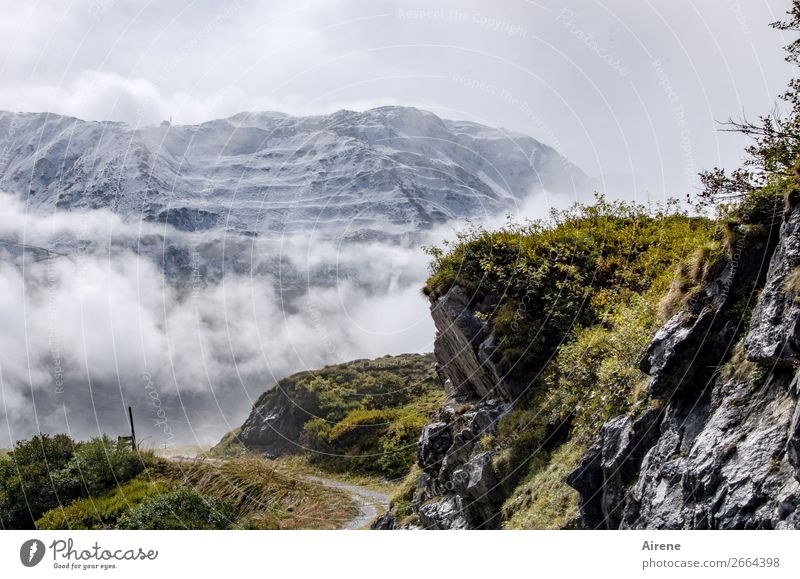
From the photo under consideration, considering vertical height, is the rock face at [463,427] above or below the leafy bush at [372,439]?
above

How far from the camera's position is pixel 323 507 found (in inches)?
1019

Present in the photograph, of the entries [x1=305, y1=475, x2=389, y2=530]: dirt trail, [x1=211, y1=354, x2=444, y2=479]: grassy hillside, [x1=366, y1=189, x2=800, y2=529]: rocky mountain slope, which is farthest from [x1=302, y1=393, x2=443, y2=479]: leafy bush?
[x1=366, y1=189, x2=800, y2=529]: rocky mountain slope

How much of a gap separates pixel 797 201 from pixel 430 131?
2267 inches

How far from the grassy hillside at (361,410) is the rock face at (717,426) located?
27.2 metres

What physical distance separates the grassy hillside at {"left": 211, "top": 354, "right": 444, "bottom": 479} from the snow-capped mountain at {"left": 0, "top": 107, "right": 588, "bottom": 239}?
1330 centimetres

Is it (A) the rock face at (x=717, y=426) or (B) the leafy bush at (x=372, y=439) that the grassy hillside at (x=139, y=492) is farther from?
(A) the rock face at (x=717, y=426)

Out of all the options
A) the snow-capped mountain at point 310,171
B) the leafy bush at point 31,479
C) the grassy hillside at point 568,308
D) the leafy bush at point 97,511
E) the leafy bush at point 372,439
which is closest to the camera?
the grassy hillside at point 568,308

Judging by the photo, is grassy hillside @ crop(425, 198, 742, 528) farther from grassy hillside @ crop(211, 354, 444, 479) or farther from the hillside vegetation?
grassy hillside @ crop(211, 354, 444, 479)

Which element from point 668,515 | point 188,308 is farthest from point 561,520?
point 188,308

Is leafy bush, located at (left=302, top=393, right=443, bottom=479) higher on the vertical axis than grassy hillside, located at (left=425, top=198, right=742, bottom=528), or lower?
lower

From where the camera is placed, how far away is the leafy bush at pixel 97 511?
20.8m

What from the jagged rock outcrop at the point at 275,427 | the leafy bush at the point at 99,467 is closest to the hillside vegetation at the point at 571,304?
the leafy bush at the point at 99,467

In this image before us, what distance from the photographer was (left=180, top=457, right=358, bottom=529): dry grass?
78.1 feet
